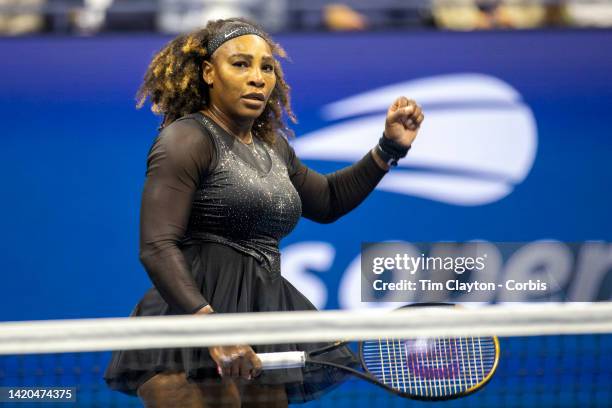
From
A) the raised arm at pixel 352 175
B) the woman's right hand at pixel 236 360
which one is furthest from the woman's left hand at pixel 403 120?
the woman's right hand at pixel 236 360

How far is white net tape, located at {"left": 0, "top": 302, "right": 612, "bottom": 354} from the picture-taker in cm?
214

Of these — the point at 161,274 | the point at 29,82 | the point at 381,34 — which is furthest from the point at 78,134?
the point at 161,274

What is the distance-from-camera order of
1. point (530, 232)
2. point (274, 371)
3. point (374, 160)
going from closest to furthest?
point (274, 371) → point (374, 160) → point (530, 232)

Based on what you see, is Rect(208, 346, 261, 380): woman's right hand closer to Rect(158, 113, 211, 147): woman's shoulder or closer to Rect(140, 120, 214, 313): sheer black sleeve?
Rect(140, 120, 214, 313): sheer black sleeve

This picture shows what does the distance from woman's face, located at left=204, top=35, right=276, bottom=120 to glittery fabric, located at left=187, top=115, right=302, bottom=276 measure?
70 millimetres

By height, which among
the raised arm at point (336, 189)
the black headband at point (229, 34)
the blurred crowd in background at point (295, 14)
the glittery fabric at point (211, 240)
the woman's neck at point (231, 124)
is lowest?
the glittery fabric at point (211, 240)

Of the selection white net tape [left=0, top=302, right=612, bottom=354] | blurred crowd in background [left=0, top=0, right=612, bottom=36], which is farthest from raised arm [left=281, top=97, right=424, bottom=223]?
blurred crowd in background [left=0, top=0, right=612, bottom=36]

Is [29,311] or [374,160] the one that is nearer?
[374,160]

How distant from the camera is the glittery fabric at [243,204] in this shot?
7.99ft

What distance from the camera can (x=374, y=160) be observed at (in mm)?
2867

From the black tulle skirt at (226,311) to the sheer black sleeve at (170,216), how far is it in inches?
5.0

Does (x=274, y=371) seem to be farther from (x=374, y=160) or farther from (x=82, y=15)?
(x=82, y=15)

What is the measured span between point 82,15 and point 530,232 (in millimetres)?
1977

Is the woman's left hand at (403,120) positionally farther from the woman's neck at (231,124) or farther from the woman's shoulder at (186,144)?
the woman's shoulder at (186,144)
